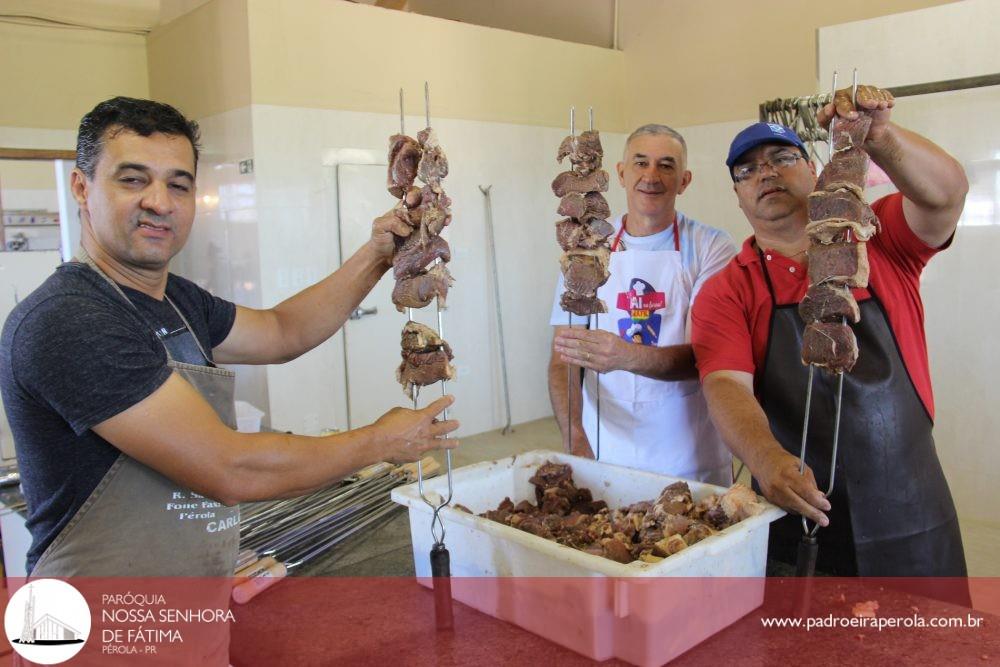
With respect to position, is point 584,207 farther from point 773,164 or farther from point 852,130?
point 852,130

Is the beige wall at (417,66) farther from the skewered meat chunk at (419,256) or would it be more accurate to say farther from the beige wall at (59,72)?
the skewered meat chunk at (419,256)

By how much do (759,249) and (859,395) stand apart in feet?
1.76

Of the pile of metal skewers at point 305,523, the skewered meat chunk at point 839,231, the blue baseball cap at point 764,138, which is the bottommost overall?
the pile of metal skewers at point 305,523

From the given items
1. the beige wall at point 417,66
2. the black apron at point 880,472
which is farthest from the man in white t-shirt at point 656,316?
the beige wall at point 417,66

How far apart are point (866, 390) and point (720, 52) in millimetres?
5865

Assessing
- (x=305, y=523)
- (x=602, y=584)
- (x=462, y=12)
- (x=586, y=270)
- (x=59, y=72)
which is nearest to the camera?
(x=602, y=584)

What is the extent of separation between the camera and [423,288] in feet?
6.13

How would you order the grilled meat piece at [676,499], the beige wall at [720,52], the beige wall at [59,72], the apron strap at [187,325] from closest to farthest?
the apron strap at [187,325]
the grilled meat piece at [676,499]
the beige wall at [59,72]
the beige wall at [720,52]

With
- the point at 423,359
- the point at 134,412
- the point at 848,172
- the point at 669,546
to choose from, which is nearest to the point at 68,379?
the point at 134,412

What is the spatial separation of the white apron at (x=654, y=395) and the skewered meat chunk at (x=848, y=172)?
0.98 meters

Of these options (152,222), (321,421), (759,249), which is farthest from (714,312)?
(321,421)

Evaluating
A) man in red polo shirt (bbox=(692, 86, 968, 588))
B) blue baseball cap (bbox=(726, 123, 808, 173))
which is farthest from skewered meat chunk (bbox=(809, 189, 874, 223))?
blue baseball cap (bbox=(726, 123, 808, 173))

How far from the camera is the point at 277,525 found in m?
2.41

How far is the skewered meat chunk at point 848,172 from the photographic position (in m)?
1.80
